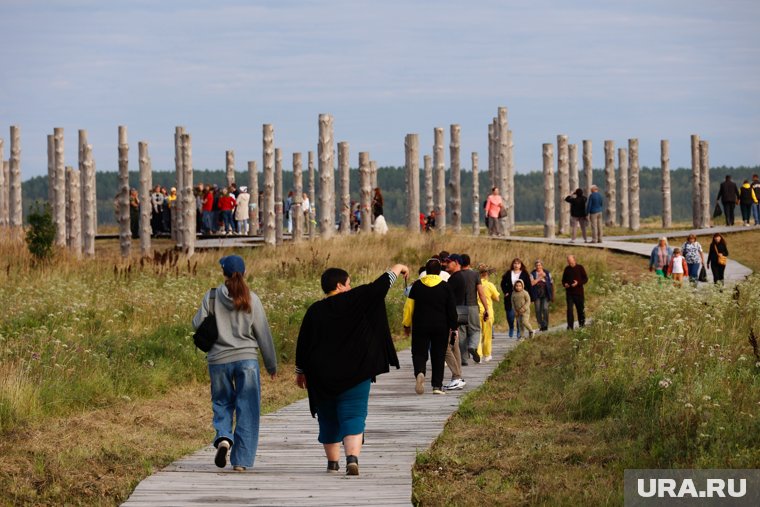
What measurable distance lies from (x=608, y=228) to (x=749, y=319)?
96.6ft

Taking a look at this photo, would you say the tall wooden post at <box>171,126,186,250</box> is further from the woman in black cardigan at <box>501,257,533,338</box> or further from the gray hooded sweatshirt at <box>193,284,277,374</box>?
the gray hooded sweatshirt at <box>193,284,277,374</box>

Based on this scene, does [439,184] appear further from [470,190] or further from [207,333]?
[470,190]

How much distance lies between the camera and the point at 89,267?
2881 centimetres

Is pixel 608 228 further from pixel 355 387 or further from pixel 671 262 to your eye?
pixel 355 387

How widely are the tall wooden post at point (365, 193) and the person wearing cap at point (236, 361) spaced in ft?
94.2

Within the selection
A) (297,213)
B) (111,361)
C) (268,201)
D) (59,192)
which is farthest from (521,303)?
(59,192)

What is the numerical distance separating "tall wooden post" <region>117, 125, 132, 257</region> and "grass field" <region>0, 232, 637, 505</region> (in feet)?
16.6

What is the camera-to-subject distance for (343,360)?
33.3 feet

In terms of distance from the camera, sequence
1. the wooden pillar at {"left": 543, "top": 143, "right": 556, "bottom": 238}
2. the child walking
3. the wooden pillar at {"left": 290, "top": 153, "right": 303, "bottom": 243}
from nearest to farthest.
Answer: the child walking < the wooden pillar at {"left": 290, "top": 153, "right": 303, "bottom": 243} < the wooden pillar at {"left": 543, "top": 143, "right": 556, "bottom": 238}

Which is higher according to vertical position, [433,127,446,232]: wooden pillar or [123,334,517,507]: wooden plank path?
[433,127,446,232]: wooden pillar

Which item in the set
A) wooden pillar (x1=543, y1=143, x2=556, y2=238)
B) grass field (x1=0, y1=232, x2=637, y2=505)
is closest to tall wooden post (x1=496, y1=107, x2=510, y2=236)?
wooden pillar (x1=543, y1=143, x2=556, y2=238)

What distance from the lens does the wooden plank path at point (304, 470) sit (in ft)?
30.5

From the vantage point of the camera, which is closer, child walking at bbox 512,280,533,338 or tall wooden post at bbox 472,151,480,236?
child walking at bbox 512,280,533,338

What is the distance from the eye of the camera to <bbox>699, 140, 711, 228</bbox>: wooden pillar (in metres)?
45.7
